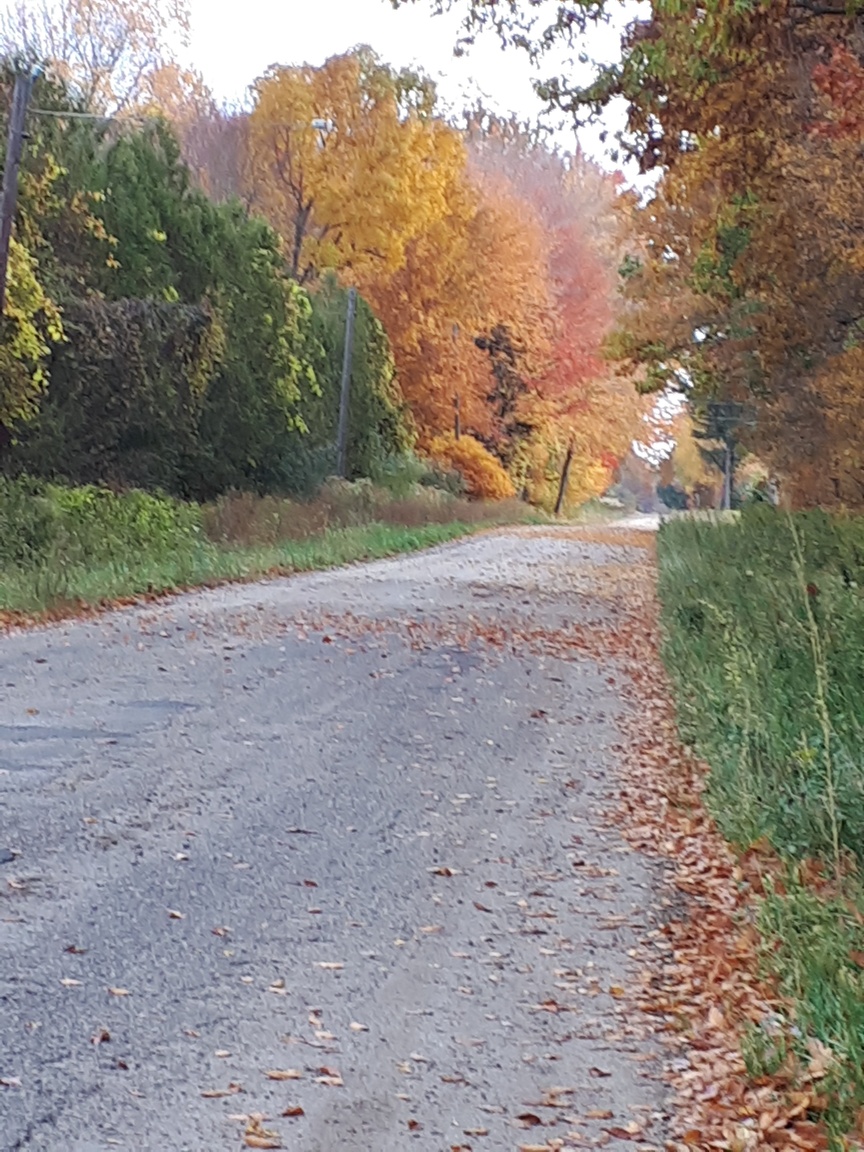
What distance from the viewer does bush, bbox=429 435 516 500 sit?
54719 millimetres

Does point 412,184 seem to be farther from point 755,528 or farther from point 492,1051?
point 492,1051

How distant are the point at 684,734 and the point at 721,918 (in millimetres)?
4608

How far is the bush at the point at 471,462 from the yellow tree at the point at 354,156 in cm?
724

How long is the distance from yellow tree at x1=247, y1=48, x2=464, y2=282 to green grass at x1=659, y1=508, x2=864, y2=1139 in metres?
33.1

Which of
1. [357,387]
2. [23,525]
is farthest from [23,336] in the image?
[357,387]

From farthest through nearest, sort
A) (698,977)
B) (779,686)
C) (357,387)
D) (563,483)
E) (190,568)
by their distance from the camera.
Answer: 1. (563,483)
2. (357,387)
3. (190,568)
4. (779,686)
5. (698,977)

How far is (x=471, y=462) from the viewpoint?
55312 mm

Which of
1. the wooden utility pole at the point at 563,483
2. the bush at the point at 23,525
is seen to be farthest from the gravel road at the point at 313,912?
the wooden utility pole at the point at 563,483

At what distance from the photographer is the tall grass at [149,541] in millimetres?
20172

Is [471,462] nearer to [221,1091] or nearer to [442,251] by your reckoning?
[442,251]

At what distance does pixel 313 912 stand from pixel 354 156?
1732 inches

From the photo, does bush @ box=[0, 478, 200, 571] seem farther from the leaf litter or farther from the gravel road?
the leaf litter

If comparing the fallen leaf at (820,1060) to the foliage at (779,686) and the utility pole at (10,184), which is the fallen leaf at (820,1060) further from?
the utility pole at (10,184)

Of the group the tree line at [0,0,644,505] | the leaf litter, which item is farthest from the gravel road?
the tree line at [0,0,644,505]
